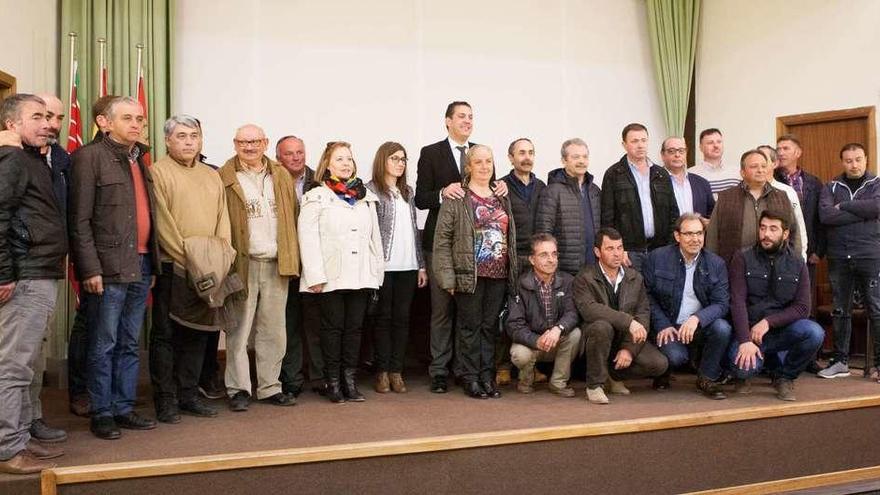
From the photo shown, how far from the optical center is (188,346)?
12.1 ft

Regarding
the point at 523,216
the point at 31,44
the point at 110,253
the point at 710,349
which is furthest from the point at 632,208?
the point at 31,44

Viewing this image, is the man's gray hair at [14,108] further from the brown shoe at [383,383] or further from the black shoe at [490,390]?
the black shoe at [490,390]

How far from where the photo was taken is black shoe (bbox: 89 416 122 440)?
320 centimetres

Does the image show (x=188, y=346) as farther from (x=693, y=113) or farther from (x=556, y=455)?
(x=693, y=113)

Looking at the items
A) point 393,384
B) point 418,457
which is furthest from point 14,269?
point 393,384

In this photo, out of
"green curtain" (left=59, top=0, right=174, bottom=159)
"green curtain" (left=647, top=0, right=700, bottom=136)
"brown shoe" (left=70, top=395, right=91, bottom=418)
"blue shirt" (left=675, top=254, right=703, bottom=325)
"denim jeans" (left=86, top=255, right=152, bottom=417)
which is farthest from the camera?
"green curtain" (left=647, top=0, right=700, bottom=136)

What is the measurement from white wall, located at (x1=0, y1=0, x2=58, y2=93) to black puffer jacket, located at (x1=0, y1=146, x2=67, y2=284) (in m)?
1.78

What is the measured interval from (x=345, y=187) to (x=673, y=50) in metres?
4.10

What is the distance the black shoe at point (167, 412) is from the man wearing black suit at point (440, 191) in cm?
137

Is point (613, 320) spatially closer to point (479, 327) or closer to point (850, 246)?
point (479, 327)

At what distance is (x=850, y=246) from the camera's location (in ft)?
15.8

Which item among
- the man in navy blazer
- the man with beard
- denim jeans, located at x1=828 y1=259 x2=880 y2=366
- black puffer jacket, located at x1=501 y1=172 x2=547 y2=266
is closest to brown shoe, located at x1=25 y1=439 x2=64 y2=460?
black puffer jacket, located at x1=501 y1=172 x2=547 y2=266

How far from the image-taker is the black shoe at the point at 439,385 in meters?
4.27

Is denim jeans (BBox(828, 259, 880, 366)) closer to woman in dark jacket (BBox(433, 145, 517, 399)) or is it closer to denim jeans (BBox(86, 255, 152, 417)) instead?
woman in dark jacket (BBox(433, 145, 517, 399))
